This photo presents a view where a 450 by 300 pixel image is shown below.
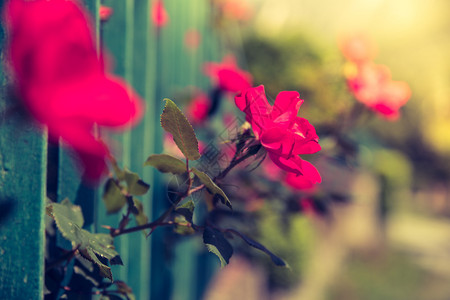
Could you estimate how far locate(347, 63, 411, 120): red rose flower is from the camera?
1.54m

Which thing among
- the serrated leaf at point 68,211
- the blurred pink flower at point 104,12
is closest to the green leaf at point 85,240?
the serrated leaf at point 68,211

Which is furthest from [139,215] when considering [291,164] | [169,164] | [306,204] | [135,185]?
[306,204]

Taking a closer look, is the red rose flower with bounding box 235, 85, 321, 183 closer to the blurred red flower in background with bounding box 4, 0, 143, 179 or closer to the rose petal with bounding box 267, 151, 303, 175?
the rose petal with bounding box 267, 151, 303, 175

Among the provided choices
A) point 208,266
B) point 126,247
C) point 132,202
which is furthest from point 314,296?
point 132,202

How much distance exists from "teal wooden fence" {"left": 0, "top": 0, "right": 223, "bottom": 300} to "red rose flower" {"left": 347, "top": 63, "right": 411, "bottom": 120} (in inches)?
28.5

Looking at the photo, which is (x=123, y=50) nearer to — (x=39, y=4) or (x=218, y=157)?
(x=218, y=157)

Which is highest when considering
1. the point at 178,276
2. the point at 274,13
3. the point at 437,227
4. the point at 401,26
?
the point at 401,26

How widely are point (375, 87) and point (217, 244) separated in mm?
1122

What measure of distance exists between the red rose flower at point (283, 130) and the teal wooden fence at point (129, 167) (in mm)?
299

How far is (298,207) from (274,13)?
7.05m

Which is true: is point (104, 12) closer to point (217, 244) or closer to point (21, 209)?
point (21, 209)

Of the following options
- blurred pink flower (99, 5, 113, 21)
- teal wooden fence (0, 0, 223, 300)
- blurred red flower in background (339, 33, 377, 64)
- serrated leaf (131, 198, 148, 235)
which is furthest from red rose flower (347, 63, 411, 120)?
serrated leaf (131, 198, 148, 235)

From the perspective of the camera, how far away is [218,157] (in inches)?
30.5

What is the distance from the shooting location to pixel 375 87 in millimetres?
1575
